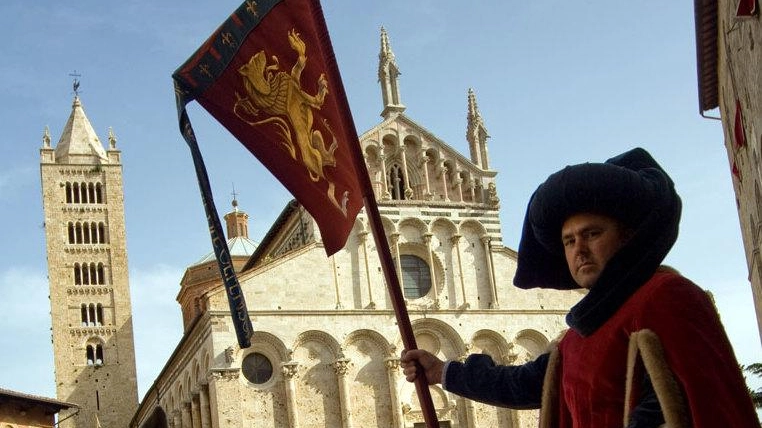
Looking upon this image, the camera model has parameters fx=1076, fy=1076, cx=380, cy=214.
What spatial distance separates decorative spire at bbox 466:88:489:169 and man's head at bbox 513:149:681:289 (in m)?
30.7

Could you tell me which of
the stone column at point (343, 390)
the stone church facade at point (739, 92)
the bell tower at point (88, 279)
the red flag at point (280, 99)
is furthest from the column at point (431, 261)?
the red flag at point (280, 99)

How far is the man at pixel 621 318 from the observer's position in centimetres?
271

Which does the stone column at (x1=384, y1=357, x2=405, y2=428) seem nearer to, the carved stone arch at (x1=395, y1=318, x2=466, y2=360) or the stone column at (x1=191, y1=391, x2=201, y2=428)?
the carved stone arch at (x1=395, y1=318, x2=466, y2=360)

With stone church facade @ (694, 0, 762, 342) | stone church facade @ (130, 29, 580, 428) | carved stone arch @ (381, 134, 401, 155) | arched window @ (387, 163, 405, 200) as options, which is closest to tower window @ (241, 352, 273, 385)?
stone church facade @ (130, 29, 580, 428)

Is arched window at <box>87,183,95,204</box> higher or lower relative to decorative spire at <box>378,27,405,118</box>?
higher

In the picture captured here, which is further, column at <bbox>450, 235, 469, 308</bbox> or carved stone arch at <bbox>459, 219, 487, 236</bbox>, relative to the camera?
carved stone arch at <bbox>459, 219, 487, 236</bbox>

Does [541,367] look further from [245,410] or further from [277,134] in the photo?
[245,410]

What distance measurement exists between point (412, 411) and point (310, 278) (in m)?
4.68

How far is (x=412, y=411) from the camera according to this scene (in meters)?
30.0

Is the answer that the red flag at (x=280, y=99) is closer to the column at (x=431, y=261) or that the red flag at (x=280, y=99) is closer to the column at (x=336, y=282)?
the column at (x=336, y=282)

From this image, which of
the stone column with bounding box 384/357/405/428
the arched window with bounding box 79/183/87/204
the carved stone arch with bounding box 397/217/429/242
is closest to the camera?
the stone column with bounding box 384/357/405/428

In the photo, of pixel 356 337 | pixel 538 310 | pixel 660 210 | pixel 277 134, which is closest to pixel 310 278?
pixel 356 337

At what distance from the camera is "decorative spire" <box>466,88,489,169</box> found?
3384 centimetres

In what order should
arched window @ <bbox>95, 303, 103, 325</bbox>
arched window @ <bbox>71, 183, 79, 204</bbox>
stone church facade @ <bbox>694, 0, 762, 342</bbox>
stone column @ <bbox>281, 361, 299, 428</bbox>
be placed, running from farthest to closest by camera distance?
arched window @ <bbox>71, 183, 79, 204</bbox> < arched window @ <bbox>95, 303, 103, 325</bbox> < stone column @ <bbox>281, 361, 299, 428</bbox> < stone church facade @ <bbox>694, 0, 762, 342</bbox>
